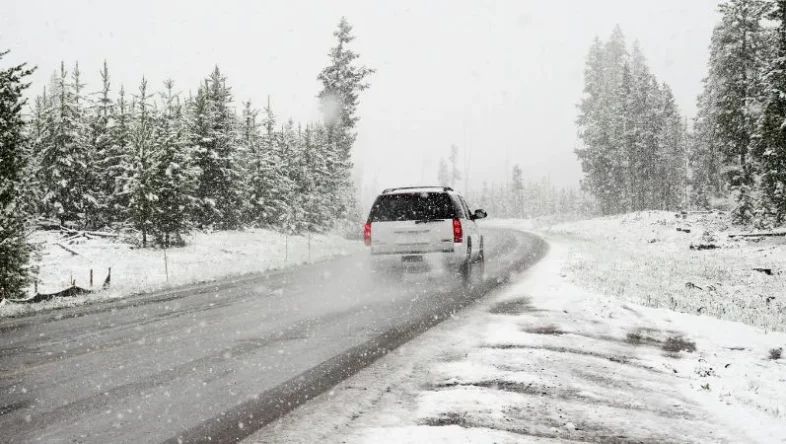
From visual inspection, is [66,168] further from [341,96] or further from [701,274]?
[701,274]

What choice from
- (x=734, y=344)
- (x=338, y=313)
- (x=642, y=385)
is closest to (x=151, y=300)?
(x=338, y=313)

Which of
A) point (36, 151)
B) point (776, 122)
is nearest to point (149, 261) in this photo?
point (36, 151)

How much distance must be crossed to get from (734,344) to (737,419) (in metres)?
3.22

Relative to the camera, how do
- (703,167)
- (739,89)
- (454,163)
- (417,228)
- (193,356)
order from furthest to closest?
(454,163)
(703,167)
(739,89)
(417,228)
(193,356)

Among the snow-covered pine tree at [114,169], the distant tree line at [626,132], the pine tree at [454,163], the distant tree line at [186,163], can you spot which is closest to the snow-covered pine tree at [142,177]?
the distant tree line at [186,163]

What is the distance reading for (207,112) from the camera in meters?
28.7

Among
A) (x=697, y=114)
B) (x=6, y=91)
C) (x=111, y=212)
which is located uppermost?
(x=697, y=114)

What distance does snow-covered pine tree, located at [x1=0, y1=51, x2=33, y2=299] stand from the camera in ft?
37.2

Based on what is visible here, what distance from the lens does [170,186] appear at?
23.4m

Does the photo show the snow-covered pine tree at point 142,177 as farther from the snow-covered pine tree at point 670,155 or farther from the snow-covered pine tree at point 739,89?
the snow-covered pine tree at point 670,155

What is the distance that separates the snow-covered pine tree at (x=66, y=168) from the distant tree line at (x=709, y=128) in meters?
30.4

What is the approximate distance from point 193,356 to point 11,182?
320 inches

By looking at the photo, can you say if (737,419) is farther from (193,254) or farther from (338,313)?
(193,254)

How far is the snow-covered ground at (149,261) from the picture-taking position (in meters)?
13.1
